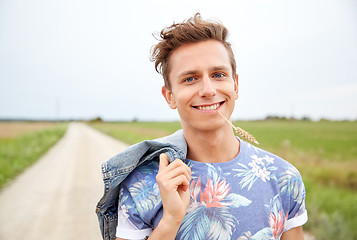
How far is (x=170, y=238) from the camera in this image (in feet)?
4.24

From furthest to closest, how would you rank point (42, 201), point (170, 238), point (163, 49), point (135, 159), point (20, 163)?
point (20, 163) → point (42, 201) → point (163, 49) → point (135, 159) → point (170, 238)

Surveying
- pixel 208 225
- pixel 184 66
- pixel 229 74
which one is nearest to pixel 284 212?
pixel 208 225

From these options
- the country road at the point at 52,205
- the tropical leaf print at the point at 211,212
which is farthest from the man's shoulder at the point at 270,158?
the country road at the point at 52,205

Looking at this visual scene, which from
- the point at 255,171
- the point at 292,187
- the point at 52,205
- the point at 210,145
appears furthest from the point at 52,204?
the point at 292,187

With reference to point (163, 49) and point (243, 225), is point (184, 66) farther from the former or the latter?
point (243, 225)

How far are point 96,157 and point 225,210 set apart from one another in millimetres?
11908

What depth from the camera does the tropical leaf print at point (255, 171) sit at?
155cm

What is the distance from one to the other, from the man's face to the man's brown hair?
41 millimetres

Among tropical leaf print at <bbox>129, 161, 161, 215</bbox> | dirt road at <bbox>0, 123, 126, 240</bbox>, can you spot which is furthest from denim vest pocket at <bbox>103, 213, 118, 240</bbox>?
dirt road at <bbox>0, 123, 126, 240</bbox>

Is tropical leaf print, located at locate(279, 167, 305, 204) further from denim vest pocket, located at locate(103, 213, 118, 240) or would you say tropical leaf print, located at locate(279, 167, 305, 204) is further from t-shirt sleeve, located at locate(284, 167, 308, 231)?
denim vest pocket, located at locate(103, 213, 118, 240)

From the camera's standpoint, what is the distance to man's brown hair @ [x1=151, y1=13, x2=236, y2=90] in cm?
162

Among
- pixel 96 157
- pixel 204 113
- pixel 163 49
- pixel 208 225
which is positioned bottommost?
pixel 96 157

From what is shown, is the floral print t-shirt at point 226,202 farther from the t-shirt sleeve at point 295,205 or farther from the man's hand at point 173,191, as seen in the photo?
the man's hand at point 173,191

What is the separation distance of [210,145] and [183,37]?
69 cm
